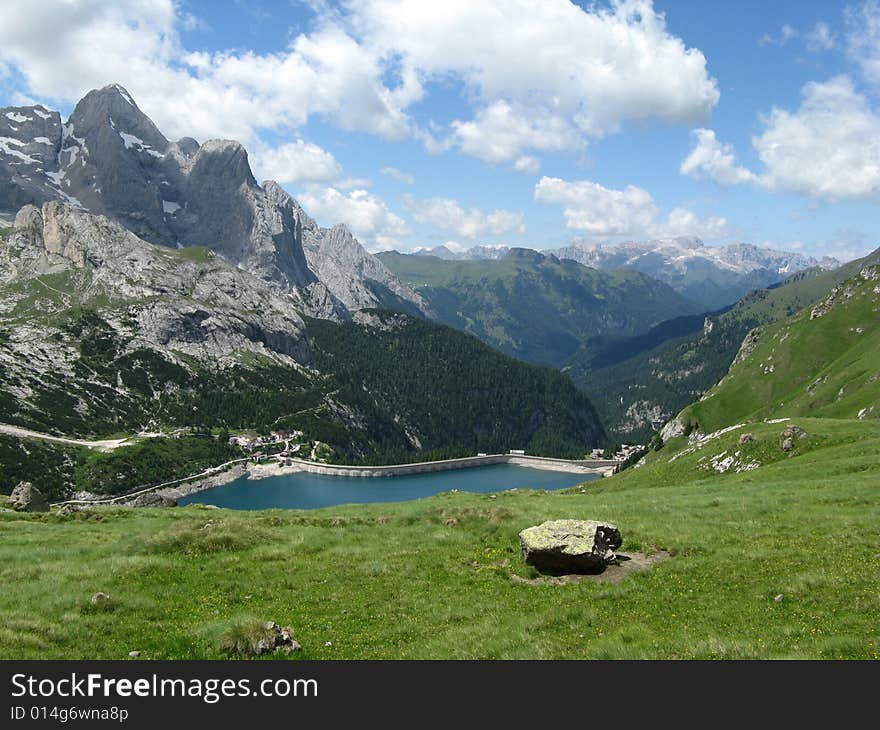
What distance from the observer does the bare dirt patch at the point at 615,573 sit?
2450 centimetres

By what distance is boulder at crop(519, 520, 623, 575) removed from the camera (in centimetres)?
2528

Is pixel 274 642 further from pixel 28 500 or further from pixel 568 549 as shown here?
pixel 28 500

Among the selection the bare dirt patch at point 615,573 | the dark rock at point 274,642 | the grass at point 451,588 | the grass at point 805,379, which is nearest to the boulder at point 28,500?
the grass at point 451,588

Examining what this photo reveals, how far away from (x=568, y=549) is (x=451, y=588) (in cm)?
530

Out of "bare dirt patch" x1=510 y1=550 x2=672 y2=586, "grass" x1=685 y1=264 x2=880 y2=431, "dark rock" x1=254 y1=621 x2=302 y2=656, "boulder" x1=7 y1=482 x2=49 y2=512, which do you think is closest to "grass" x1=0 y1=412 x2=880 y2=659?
"dark rock" x1=254 y1=621 x2=302 y2=656

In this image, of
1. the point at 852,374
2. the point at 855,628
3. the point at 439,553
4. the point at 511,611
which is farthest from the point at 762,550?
the point at 852,374

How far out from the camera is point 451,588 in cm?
2417

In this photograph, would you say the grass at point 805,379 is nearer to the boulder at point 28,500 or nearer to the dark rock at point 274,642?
the boulder at point 28,500

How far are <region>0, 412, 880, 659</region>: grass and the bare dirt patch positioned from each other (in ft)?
1.83

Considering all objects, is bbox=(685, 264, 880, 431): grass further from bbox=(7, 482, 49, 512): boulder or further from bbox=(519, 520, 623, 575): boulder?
bbox=(7, 482, 49, 512): boulder

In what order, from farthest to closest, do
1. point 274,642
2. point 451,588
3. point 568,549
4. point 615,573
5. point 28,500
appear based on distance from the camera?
point 28,500 → point 568,549 → point 615,573 → point 451,588 → point 274,642

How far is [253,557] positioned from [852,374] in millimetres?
155463

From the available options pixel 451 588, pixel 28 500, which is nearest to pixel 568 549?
pixel 451 588
